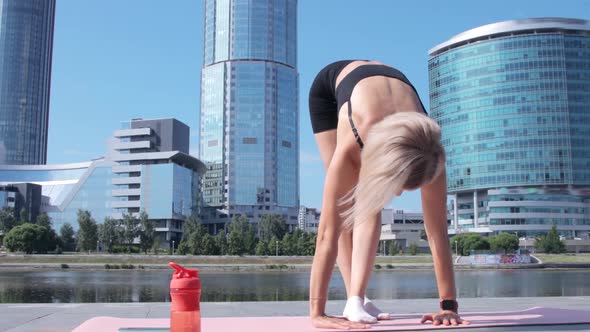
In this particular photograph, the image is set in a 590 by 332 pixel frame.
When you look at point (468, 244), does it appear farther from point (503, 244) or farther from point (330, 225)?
point (330, 225)

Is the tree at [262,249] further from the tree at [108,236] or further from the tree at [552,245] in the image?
the tree at [552,245]

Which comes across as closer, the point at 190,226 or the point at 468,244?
the point at 468,244

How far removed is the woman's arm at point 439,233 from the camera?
4.45m

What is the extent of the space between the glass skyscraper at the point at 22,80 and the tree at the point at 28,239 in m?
105

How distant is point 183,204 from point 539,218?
227 feet

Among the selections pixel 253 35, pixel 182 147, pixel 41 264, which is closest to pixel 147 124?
pixel 182 147

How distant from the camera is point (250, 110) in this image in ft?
511

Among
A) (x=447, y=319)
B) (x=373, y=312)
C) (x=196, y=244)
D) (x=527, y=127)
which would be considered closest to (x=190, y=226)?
(x=196, y=244)

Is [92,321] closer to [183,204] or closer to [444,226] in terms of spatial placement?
[444,226]

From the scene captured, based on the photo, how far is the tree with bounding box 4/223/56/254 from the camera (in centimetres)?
8562

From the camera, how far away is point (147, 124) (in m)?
128

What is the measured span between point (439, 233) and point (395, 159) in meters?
1.26

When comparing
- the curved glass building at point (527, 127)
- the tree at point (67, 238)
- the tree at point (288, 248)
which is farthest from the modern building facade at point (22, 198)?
the curved glass building at point (527, 127)

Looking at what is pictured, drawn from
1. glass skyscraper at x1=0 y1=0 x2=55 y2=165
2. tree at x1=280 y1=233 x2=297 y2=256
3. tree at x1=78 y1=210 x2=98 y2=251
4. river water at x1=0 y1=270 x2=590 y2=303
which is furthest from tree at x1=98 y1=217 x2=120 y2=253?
glass skyscraper at x1=0 y1=0 x2=55 y2=165
